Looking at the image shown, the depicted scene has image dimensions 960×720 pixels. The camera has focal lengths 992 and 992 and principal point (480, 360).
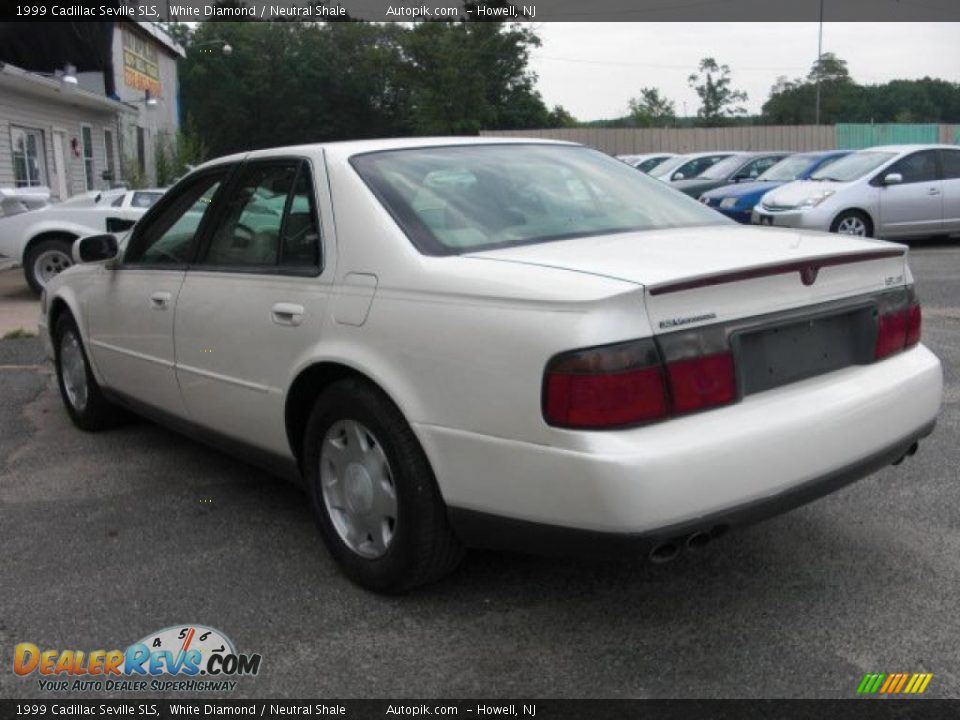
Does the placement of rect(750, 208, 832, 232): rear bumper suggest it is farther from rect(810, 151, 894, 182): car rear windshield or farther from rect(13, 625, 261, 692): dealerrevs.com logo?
rect(13, 625, 261, 692): dealerrevs.com logo

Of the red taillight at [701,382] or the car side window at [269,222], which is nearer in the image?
the red taillight at [701,382]

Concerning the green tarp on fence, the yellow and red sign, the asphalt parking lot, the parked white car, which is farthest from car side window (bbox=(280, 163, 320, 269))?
the green tarp on fence

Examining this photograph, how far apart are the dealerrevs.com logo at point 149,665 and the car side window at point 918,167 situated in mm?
12887

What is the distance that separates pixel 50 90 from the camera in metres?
18.0

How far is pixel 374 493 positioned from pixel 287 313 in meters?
0.74

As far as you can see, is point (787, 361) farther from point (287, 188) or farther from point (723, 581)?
point (287, 188)

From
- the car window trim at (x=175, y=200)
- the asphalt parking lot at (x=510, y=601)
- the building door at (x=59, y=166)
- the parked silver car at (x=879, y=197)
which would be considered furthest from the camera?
the building door at (x=59, y=166)

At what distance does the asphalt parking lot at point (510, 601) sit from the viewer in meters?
2.85

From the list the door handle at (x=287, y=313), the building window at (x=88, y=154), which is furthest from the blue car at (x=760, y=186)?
the building window at (x=88, y=154)

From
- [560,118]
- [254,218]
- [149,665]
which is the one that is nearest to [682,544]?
[149,665]

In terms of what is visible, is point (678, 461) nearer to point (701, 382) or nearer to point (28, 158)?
point (701, 382)

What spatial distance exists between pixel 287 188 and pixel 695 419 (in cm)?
193

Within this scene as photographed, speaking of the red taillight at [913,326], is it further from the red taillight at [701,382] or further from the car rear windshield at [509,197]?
the red taillight at [701,382]

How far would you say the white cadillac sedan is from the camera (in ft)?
8.78
